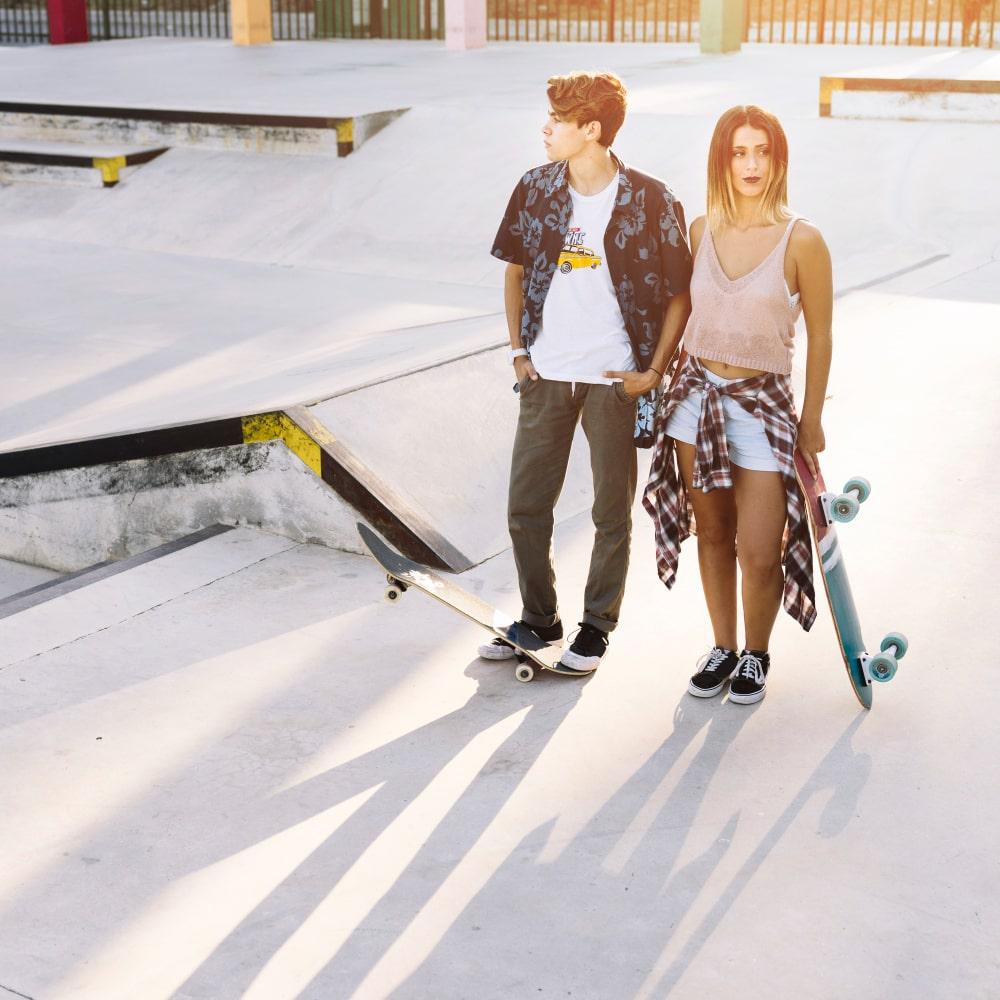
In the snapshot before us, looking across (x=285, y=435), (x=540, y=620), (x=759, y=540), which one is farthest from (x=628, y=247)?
(x=285, y=435)

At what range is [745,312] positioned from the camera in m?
3.21

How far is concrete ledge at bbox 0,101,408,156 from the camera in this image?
11.3 meters

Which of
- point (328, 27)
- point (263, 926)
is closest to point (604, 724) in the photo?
point (263, 926)

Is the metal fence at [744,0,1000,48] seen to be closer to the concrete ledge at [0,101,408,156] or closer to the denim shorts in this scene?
the concrete ledge at [0,101,408,156]

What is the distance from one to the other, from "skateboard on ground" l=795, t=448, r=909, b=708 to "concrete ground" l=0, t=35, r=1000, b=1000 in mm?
157

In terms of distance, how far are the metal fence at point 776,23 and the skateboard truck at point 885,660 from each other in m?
15.5

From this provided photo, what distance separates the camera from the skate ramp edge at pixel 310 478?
4602mm

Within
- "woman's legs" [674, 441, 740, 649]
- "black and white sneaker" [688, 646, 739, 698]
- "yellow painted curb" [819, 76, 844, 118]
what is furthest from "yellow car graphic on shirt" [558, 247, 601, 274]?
"yellow painted curb" [819, 76, 844, 118]

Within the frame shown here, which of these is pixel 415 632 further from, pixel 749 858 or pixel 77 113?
pixel 77 113

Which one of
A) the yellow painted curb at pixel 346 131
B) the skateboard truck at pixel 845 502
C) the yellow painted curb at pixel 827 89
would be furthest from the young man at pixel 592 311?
the yellow painted curb at pixel 346 131

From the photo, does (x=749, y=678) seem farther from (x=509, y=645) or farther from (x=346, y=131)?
(x=346, y=131)

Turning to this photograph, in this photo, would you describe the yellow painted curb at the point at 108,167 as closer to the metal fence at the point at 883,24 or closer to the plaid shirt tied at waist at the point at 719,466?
the plaid shirt tied at waist at the point at 719,466

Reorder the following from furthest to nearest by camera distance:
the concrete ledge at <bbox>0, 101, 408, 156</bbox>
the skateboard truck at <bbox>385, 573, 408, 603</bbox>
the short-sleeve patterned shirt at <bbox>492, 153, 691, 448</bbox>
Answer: the concrete ledge at <bbox>0, 101, 408, 156</bbox>
the skateboard truck at <bbox>385, 573, 408, 603</bbox>
the short-sleeve patterned shirt at <bbox>492, 153, 691, 448</bbox>

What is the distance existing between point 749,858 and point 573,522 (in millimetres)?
2139
